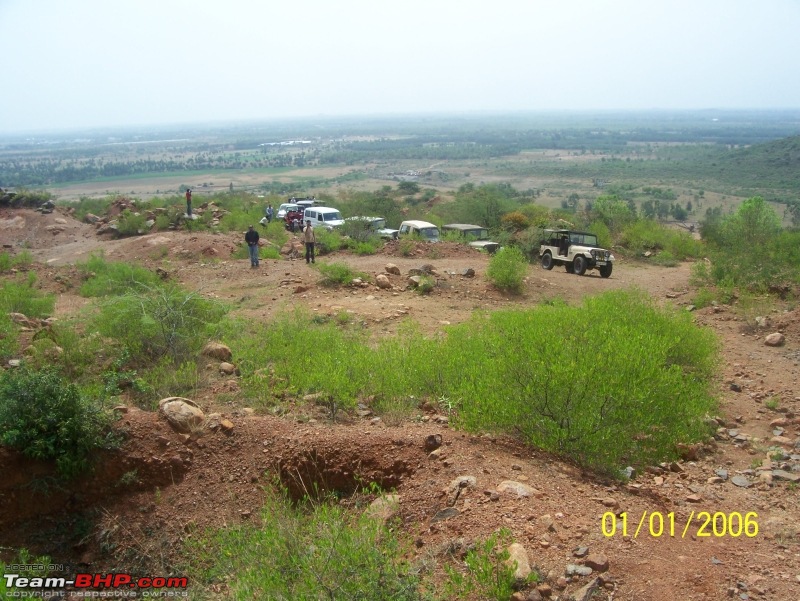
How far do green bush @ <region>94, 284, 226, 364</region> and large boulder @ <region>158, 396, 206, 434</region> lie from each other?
92.0 inches

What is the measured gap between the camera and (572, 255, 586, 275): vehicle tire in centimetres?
Result: 1800

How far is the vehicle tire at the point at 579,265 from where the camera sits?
59.1 feet

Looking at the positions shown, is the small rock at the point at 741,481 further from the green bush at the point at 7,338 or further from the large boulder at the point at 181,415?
the green bush at the point at 7,338

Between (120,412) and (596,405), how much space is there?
4.73m

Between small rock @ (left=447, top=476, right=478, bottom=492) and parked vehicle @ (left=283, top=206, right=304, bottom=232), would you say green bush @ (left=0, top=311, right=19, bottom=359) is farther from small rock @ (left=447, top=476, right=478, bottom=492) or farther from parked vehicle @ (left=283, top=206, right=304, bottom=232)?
parked vehicle @ (left=283, top=206, right=304, bottom=232)

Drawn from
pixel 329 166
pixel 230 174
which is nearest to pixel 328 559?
pixel 230 174

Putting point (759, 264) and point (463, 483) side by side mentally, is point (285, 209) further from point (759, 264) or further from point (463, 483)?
point (463, 483)

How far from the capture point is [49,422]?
18.1 ft

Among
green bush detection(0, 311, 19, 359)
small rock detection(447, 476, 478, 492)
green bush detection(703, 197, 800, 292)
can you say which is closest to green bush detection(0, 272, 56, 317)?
green bush detection(0, 311, 19, 359)

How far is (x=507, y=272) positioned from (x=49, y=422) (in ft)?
35.5

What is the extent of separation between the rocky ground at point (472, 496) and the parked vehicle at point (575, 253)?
29.9 feet

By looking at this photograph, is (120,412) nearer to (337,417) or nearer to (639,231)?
(337,417)

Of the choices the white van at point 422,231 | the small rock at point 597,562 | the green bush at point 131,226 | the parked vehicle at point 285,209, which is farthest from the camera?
the parked vehicle at point 285,209

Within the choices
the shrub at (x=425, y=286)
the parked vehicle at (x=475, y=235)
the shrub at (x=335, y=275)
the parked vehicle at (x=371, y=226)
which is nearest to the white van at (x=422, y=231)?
the parked vehicle at (x=371, y=226)
